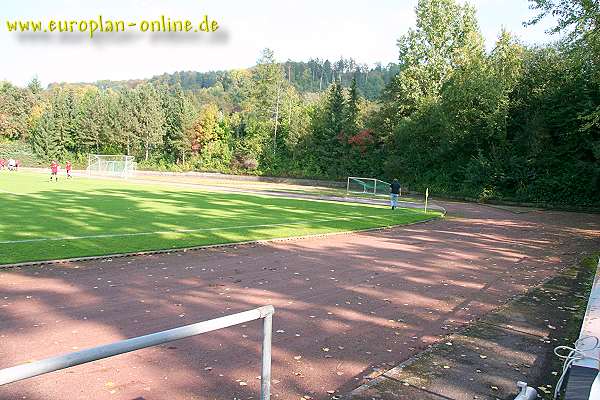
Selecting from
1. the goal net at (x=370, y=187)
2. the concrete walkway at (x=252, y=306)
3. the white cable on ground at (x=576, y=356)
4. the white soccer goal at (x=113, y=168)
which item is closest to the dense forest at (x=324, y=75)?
the white soccer goal at (x=113, y=168)

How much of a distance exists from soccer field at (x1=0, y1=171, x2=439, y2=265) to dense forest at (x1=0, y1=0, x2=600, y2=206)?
47.5 ft

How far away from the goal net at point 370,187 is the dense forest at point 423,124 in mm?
7631

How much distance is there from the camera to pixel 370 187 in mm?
41500

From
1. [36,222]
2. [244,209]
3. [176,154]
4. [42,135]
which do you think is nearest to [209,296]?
[36,222]

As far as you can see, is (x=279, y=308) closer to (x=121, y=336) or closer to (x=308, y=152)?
(x=121, y=336)

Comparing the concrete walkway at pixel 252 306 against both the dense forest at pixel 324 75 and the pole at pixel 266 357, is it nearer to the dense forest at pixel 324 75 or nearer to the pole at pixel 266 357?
the pole at pixel 266 357

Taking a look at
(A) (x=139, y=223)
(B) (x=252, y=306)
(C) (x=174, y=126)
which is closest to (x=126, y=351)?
(B) (x=252, y=306)

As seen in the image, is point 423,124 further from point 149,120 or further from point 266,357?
point 149,120

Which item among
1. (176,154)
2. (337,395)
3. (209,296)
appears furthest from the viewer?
(176,154)

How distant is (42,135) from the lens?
82.1m

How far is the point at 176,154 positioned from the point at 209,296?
7597 cm

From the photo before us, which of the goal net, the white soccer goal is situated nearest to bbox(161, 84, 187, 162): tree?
the white soccer goal

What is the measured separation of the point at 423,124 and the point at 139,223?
121 feet

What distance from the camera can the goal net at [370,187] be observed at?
40188mm
